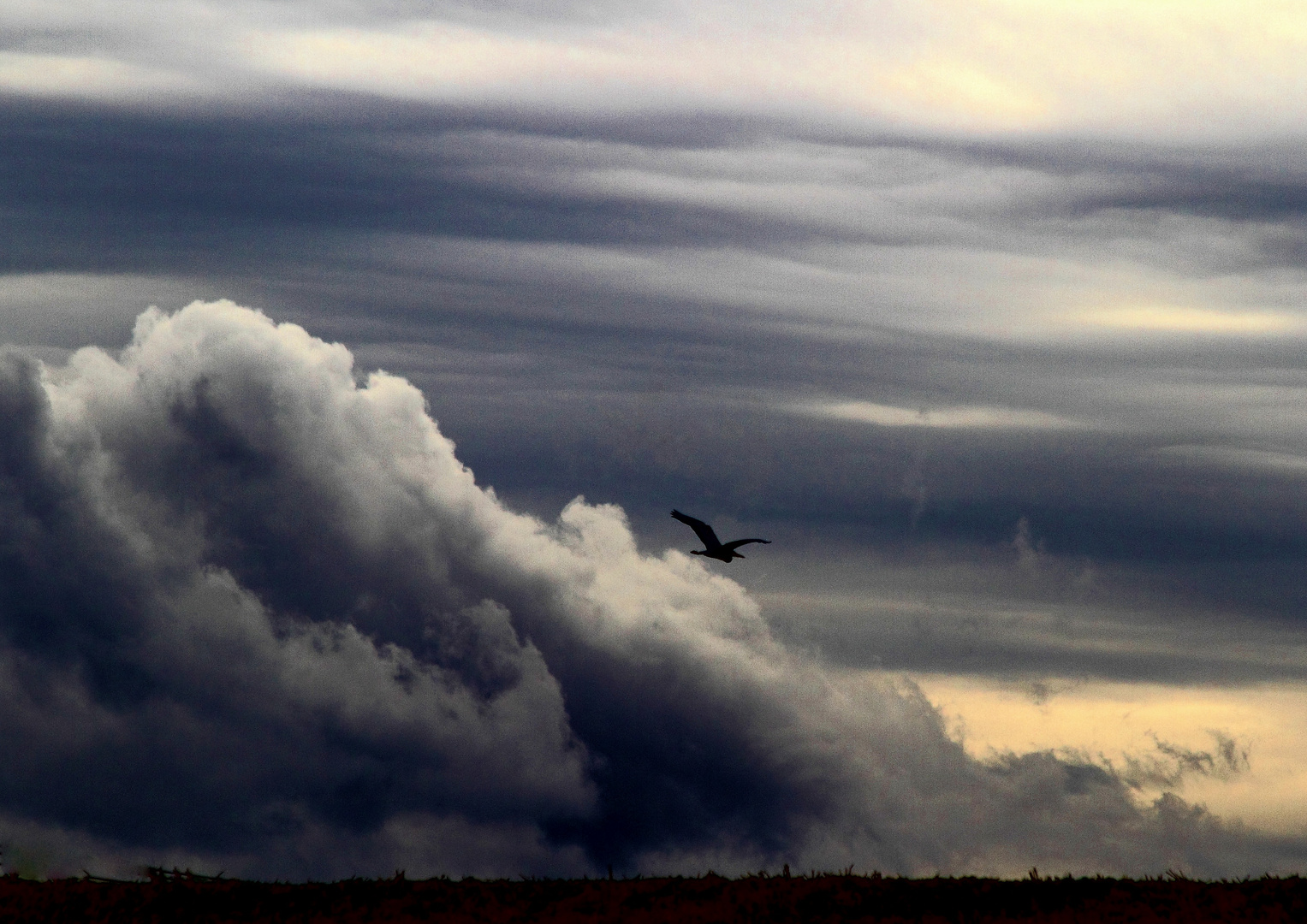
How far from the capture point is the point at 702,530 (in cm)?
6712

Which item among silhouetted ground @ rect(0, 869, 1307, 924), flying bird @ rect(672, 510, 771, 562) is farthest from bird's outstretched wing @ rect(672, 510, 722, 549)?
silhouetted ground @ rect(0, 869, 1307, 924)

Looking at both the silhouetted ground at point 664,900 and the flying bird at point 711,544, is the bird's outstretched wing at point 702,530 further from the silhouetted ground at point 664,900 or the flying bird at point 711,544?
the silhouetted ground at point 664,900

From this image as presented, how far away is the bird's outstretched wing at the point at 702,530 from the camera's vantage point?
6391cm

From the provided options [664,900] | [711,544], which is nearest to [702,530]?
[711,544]

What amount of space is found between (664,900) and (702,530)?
33.1m

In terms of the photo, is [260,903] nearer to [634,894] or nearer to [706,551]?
[634,894]

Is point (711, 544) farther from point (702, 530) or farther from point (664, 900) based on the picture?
point (664, 900)

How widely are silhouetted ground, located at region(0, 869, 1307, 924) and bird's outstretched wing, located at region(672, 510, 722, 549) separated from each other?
92.5 feet

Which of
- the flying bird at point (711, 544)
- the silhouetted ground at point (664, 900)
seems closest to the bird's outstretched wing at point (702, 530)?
the flying bird at point (711, 544)

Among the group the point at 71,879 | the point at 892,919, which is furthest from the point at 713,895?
the point at 71,879

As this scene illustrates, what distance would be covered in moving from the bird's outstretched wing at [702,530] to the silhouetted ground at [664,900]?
28.2 m

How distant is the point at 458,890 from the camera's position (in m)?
36.7

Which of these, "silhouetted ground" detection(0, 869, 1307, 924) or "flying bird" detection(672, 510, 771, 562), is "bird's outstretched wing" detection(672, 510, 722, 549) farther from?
"silhouetted ground" detection(0, 869, 1307, 924)

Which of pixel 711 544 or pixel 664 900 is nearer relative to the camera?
pixel 664 900
